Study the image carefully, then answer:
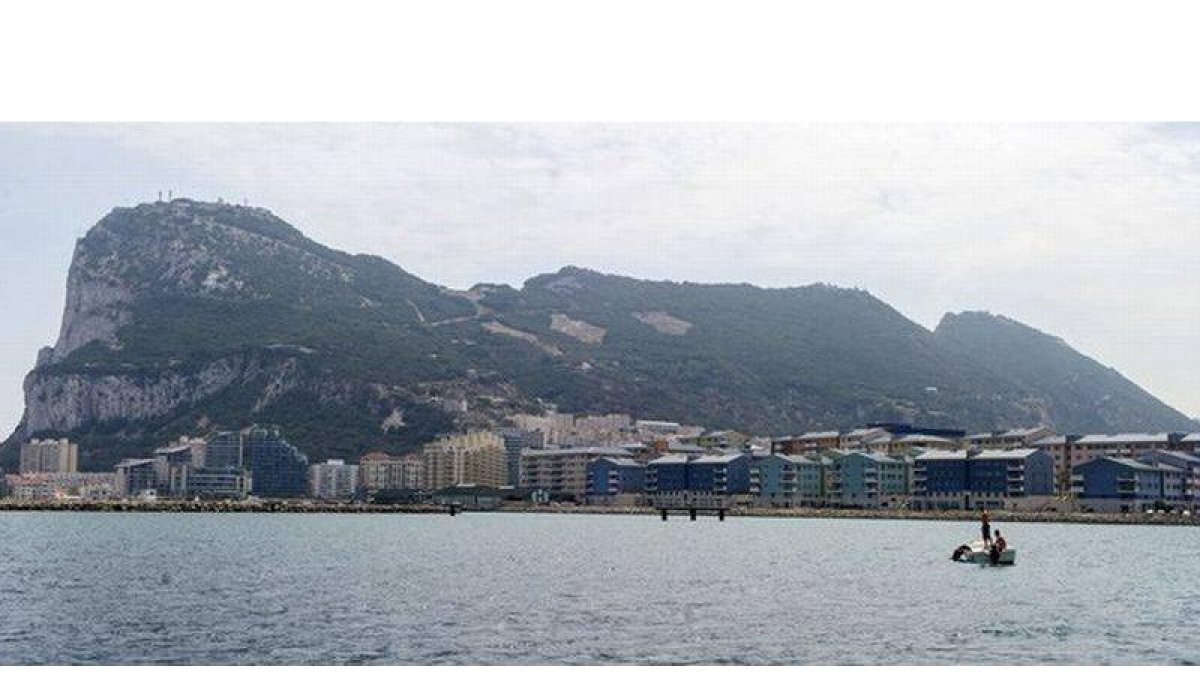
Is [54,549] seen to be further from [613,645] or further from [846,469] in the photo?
[846,469]

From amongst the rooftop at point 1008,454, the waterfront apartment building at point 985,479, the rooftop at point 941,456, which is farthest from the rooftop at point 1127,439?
the rooftop at point 941,456

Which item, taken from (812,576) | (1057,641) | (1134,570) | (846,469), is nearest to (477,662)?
(1057,641)

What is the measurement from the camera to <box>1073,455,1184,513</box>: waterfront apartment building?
166m

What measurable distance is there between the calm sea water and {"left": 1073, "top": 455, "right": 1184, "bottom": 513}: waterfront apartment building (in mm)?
83243

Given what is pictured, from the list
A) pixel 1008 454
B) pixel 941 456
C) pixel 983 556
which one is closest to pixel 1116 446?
pixel 1008 454

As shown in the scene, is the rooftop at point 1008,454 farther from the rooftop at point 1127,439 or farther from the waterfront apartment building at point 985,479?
the rooftop at point 1127,439

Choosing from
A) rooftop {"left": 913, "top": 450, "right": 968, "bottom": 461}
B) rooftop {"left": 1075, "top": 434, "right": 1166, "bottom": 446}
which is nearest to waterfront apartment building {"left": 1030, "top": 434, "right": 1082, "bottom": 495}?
rooftop {"left": 1075, "top": 434, "right": 1166, "bottom": 446}

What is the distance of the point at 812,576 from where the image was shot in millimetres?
62719

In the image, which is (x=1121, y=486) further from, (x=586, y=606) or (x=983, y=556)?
(x=586, y=606)

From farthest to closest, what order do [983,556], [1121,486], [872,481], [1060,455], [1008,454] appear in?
[1060,455] < [872,481] < [1008,454] < [1121,486] < [983,556]

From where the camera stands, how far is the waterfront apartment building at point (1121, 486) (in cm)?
16650

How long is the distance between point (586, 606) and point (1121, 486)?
130 m

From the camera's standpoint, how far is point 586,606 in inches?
1889

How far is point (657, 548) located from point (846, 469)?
113292 mm
